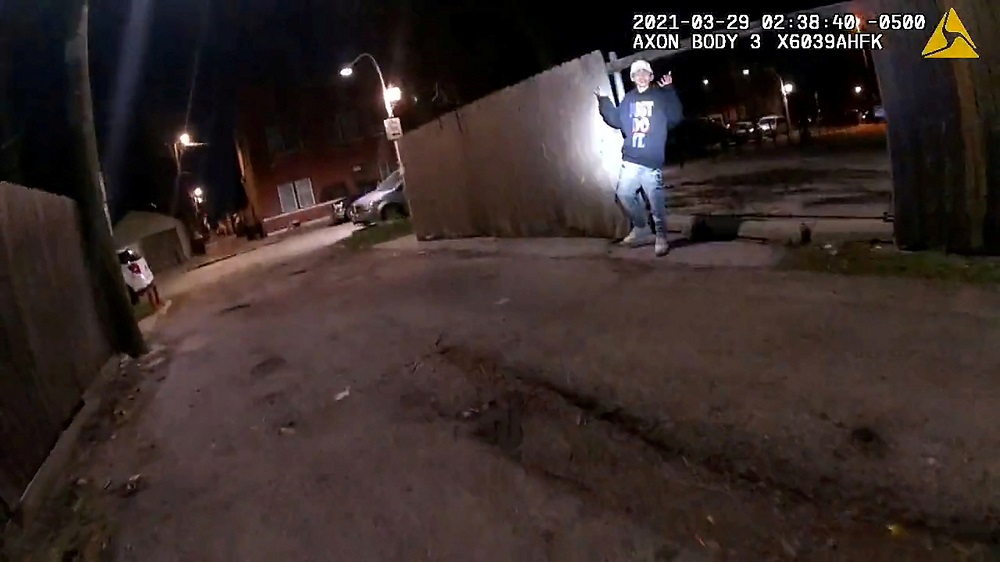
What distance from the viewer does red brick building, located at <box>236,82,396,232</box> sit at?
148ft

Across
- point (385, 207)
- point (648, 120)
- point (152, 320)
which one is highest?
point (648, 120)

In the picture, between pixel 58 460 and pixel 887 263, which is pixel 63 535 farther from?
pixel 887 263

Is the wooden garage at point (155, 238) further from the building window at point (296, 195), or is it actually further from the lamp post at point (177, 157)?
the building window at point (296, 195)

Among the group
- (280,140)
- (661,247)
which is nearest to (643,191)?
(661,247)

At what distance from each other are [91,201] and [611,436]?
255 inches

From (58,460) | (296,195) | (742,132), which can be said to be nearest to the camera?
(58,460)

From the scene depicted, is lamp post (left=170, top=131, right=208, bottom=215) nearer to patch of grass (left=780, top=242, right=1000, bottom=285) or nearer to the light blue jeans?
the light blue jeans

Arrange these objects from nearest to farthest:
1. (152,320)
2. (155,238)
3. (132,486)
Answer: (132,486)
(152,320)
(155,238)

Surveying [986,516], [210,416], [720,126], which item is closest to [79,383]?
[210,416]

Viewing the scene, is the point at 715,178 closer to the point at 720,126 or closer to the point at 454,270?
the point at 454,270

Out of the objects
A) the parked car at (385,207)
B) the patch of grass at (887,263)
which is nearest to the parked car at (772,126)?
the parked car at (385,207)

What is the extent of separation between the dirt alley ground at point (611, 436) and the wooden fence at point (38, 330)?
1.69 feet

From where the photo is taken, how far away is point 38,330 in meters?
5.02

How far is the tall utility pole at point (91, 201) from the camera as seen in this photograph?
23.4 feet
